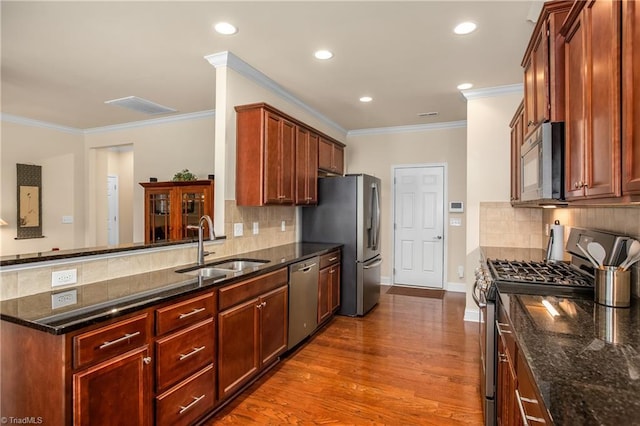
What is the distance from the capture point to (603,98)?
4.12ft

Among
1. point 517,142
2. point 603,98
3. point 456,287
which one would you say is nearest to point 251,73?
point 517,142

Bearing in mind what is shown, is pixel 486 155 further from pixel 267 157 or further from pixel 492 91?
pixel 267 157

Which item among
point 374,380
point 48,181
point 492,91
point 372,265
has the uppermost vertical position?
point 492,91

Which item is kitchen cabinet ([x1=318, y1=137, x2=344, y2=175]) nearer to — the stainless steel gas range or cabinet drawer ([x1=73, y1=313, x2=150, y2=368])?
the stainless steel gas range

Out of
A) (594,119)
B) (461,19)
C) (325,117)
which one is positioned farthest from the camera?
(325,117)

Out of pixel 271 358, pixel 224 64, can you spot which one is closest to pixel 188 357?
pixel 271 358

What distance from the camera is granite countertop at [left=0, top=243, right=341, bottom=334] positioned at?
4.73 feet

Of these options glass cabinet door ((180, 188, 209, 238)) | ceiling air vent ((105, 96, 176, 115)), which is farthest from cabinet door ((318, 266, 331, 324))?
ceiling air vent ((105, 96, 176, 115))

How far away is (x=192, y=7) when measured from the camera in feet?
7.92

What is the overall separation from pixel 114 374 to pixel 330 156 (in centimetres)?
366

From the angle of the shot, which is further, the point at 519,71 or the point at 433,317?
the point at 433,317

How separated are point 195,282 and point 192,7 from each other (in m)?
1.85

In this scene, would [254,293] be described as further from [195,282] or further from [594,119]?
[594,119]

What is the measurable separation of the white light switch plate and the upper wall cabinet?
1.57 metres
